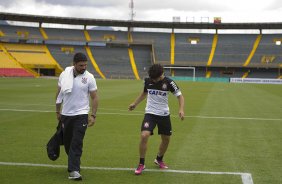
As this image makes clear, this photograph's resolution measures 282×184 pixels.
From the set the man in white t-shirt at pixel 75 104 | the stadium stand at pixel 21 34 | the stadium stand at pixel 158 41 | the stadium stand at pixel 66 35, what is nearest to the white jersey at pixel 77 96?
the man in white t-shirt at pixel 75 104

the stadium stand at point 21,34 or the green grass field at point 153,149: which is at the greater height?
the stadium stand at point 21,34

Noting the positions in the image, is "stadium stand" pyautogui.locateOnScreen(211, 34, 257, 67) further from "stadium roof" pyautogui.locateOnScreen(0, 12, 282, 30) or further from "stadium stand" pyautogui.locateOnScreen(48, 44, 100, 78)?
"stadium stand" pyautogui.locateOnScreen(48, 44, 100, 78)

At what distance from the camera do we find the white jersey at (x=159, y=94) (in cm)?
690

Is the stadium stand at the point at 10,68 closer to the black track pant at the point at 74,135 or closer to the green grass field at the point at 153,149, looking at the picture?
the green grass field at the point at 153,149

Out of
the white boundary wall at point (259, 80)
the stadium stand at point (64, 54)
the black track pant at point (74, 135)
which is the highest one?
the stadium stand at point (64, 54)

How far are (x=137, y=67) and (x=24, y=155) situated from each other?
67.4m

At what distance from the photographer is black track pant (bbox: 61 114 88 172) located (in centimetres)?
626

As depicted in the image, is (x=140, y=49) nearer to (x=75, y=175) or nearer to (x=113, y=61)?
(x=113, y=61)

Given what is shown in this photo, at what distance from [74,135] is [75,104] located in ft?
1.64

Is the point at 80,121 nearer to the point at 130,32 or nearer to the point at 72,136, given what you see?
the point at 72,136

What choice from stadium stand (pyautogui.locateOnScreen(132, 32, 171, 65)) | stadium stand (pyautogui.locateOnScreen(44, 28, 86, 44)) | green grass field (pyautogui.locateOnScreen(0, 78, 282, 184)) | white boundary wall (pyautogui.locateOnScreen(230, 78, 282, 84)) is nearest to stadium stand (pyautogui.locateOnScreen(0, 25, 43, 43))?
stadium stand (pyautogui.locateOnScreen(44, 28, 86, 44))

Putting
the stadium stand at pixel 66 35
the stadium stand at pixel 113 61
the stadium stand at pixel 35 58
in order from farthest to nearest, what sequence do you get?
the stadium stand at pixel 66 35
the stadium stand at pixel 113 61
the stadium stand at pixel 35 58

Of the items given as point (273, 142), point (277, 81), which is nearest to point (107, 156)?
point (273, 142)

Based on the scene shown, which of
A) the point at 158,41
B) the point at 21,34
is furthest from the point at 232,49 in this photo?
the point at 21,34
